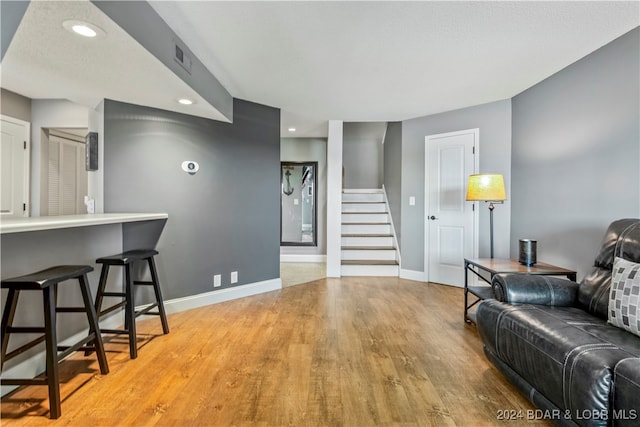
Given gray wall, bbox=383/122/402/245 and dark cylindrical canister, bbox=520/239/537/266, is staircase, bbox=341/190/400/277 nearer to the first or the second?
gray wall, bbox=383/122/402/245

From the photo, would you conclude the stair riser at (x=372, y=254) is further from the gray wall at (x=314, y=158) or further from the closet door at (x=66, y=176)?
the closet door at (x=66, y=176)

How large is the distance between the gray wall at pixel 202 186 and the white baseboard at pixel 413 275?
6.37 ft

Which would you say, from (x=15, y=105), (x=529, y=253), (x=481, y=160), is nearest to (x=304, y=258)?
(x=481, y=160)

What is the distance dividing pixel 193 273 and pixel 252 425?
204 centimetres

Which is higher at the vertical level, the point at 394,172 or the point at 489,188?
the point at 394,172

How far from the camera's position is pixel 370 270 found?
4.68m

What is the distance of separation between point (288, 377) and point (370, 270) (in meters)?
2.95

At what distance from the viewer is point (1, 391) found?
1.66m

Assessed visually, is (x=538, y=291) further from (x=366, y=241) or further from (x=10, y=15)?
(x=366, y=241)

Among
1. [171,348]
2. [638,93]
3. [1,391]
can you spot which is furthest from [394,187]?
[1,391]

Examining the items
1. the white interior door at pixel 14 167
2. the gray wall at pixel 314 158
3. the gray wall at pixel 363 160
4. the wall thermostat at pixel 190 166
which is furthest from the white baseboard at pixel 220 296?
the gray wall at pixel 363 160

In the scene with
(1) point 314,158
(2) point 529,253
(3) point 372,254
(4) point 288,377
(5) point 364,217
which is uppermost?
(1) point 314,158

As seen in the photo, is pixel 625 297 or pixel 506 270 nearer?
pixel 625 297

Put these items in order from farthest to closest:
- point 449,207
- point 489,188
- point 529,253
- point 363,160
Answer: point 363,160, point 449,207, point 489,188, point 529,253
